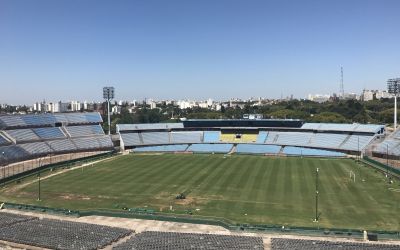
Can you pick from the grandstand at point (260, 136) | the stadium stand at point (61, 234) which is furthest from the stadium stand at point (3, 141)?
the stadium stand at point (61, 234)

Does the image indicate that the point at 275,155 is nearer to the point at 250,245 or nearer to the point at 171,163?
the point at 171,163

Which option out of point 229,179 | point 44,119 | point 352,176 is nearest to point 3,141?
point 44,119

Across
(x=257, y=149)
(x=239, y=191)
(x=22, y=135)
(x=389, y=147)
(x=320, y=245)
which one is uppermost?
(x=22, y=135)

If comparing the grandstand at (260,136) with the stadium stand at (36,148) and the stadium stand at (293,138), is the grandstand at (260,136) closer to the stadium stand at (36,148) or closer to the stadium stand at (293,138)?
the stadium stand at (293,138)

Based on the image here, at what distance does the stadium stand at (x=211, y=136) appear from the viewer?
364 feet

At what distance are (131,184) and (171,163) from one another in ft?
72.2

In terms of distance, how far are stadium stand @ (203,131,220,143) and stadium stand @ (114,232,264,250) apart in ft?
248

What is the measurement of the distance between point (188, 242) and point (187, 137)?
80.0m

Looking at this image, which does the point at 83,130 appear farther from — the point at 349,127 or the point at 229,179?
the point at 349,127

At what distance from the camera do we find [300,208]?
4616cm

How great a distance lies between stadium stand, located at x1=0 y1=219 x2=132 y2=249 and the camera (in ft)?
108

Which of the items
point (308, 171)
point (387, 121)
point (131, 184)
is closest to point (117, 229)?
point (131, 184)

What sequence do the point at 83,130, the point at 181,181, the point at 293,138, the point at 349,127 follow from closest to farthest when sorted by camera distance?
1. the point at 181,181
2. the point at 349,127
3. the point at 293,138
4. the point at 83,130

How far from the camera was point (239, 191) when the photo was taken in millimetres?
54938
